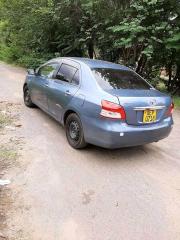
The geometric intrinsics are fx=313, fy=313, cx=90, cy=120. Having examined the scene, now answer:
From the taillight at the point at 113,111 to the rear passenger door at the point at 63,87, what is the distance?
3.03 ft

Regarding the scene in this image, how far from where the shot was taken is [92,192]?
14.2 feet

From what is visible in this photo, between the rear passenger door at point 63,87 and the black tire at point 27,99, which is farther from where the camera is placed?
the black tire at point 27,99

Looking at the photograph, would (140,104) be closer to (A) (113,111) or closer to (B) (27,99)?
(A) (113,111)

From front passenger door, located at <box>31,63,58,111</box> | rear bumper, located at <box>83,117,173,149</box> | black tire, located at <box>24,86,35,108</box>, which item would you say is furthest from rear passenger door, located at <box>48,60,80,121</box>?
black tire, located at <box>24,86,35,108</box>

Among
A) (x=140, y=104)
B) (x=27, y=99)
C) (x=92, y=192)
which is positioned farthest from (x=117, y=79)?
(x=27, y=99)

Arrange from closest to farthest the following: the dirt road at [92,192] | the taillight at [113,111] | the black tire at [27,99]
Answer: the dirt road at [92,192] < the taillight at [113,111] < the black tire at [27,99]

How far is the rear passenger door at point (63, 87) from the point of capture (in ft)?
19.0

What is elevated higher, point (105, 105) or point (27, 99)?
point (105, 105)

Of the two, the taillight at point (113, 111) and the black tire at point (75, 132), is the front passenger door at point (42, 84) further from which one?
the taillight at point (113, 111)

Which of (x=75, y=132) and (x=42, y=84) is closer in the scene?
(x=75, y=132)

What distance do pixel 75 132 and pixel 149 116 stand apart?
1.36 meters

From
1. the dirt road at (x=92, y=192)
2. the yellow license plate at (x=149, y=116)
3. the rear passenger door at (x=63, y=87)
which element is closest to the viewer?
the dirt road at (x=92, y=192)

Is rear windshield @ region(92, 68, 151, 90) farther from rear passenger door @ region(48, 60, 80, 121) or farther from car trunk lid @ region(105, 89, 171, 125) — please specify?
rear passenger door @ region(48, 60, 80, 121)

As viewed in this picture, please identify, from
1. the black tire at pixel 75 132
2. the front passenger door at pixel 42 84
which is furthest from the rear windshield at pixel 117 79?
the front passenger door at pixel 42 84
